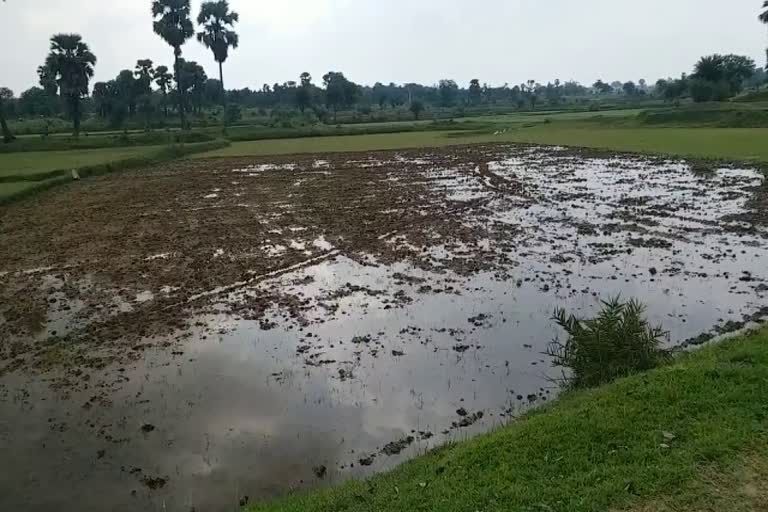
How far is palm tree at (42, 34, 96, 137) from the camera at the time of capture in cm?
4859

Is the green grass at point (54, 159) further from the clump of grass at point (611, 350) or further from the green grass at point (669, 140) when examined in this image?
the clump of grass at point (611, 350)

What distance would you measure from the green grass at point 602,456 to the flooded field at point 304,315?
3.18 ft

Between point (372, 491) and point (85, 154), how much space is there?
3678 centimetres

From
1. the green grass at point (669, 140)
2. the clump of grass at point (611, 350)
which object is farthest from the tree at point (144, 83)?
the clump of grass at point (611, 350)

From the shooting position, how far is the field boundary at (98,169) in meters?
23.5

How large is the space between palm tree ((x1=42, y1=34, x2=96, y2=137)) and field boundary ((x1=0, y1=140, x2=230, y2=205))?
15.4 meters

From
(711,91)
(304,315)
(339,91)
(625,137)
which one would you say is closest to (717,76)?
(711,91)

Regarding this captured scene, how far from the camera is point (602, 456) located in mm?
4566

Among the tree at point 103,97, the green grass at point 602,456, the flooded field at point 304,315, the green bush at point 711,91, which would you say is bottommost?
the flooded field at point 304,315

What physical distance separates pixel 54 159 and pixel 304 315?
93.5ft

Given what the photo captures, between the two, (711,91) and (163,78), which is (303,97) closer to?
(163,78)

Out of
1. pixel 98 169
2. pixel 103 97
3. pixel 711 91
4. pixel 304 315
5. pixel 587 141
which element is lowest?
pixel 304 315

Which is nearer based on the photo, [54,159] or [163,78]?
[54,159]

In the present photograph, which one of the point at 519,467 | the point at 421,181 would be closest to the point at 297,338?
the point at 519,467
